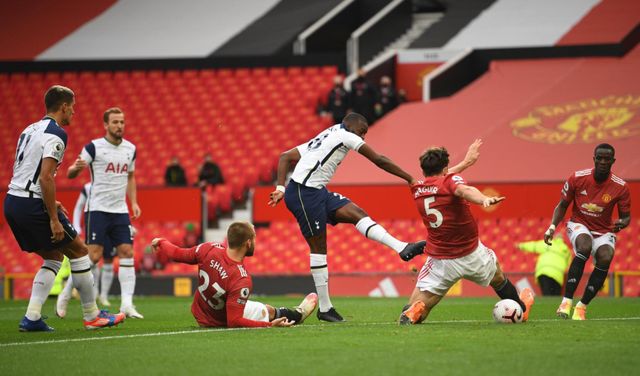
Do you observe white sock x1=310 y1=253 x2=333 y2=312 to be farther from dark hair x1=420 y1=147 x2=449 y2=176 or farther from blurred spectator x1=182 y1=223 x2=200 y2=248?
blurred spectator x1=182 y1=223 x2=200 y2=248

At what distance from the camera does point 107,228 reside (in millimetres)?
12617

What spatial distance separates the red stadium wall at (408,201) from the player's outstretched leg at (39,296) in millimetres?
12882

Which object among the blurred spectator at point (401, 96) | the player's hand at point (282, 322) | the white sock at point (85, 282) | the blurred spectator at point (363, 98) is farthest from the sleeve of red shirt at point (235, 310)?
the blurred spectator at point (401, 96)

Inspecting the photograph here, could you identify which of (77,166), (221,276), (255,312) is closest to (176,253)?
(221,276)

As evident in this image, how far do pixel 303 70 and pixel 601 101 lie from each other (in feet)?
26.7

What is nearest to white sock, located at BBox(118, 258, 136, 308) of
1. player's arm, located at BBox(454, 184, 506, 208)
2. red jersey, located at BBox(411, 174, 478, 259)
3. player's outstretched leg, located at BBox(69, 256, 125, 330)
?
player's outstretched leg, located at BBox(69, 256, 125, 330)

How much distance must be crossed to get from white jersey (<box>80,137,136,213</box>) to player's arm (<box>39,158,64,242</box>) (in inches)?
134

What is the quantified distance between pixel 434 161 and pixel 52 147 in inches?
136

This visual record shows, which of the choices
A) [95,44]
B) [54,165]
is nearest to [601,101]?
[95,44]

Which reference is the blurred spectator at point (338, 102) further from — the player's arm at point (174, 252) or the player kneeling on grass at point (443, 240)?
the player's arm at point (174, 252)

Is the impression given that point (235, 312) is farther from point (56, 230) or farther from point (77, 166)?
point (77, 166)

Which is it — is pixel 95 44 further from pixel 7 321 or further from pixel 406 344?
pixel 406 344

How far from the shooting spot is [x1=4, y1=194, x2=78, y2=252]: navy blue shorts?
9.27m

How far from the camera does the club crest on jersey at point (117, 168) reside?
12.6m
